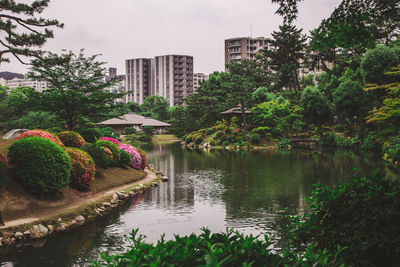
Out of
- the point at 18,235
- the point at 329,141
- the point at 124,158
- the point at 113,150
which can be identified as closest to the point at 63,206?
the point at 18,235

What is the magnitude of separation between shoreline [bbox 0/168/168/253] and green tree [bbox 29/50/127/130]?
6.94 metres

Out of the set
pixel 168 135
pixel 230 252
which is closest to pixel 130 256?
pixel 230 252

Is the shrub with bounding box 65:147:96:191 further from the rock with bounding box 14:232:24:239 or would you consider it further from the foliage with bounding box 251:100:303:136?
the foliage with bounding box 251:100:303:136

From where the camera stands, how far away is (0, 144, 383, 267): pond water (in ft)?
22.2

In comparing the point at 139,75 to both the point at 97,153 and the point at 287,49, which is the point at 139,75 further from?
the point at 97,153

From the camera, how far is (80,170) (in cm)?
1030

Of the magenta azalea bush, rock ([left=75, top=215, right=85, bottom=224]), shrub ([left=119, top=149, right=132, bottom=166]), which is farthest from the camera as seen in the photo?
the magenta azalea bush

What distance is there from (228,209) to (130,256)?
7.55m

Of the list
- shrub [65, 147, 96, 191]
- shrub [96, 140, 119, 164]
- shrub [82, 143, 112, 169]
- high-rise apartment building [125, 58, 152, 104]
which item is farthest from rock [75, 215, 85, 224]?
high-rise apartment building [125, 58, 152, 104]

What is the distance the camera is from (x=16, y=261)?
6.23m

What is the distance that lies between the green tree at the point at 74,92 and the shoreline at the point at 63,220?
273 inches

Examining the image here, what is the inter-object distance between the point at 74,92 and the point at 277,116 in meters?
25.9

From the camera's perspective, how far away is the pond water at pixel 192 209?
675cm

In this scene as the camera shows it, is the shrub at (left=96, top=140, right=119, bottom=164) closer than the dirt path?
No
